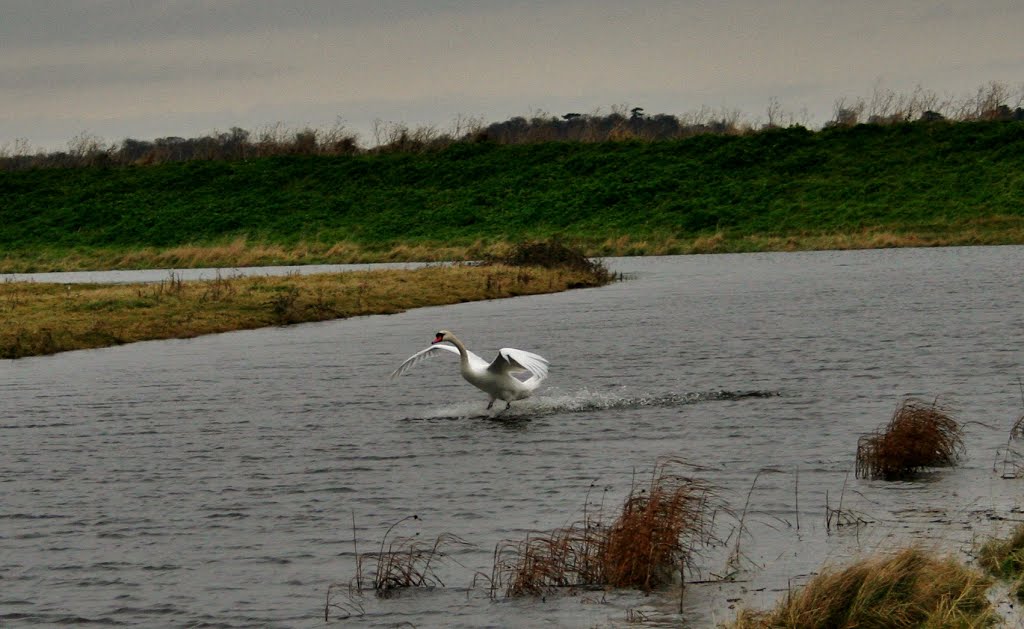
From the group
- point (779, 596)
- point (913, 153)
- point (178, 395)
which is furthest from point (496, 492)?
point (913, 153)

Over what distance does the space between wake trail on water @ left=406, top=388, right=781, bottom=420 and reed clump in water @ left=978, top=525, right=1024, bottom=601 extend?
934 cm

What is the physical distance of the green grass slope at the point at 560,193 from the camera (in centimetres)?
7088

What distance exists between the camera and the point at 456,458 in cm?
1723

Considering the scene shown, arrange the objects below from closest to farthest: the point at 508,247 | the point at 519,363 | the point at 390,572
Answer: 1. the point at 390,572
2. the point at 519,363
3. the point at 508,247

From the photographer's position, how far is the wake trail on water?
68.1ft

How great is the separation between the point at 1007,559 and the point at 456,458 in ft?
25.9

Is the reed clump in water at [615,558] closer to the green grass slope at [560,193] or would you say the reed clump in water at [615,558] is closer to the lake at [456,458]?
the lake at [456,458]

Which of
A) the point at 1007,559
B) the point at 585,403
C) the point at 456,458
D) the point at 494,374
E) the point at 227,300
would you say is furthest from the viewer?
the point at 227,300

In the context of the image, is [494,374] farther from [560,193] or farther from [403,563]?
[560,193]

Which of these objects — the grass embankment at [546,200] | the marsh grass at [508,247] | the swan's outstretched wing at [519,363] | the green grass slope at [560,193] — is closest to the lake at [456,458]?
the swan's outstretched wing at [519,363]

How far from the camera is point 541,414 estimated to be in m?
20.8

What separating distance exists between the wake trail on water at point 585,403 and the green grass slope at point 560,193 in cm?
4731

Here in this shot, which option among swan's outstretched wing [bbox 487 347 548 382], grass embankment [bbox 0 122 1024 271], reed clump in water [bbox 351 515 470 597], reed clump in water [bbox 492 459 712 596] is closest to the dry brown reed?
reed clump in water [bbox 351 515 470 597]

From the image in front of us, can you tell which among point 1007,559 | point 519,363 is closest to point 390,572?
point 1007,559
